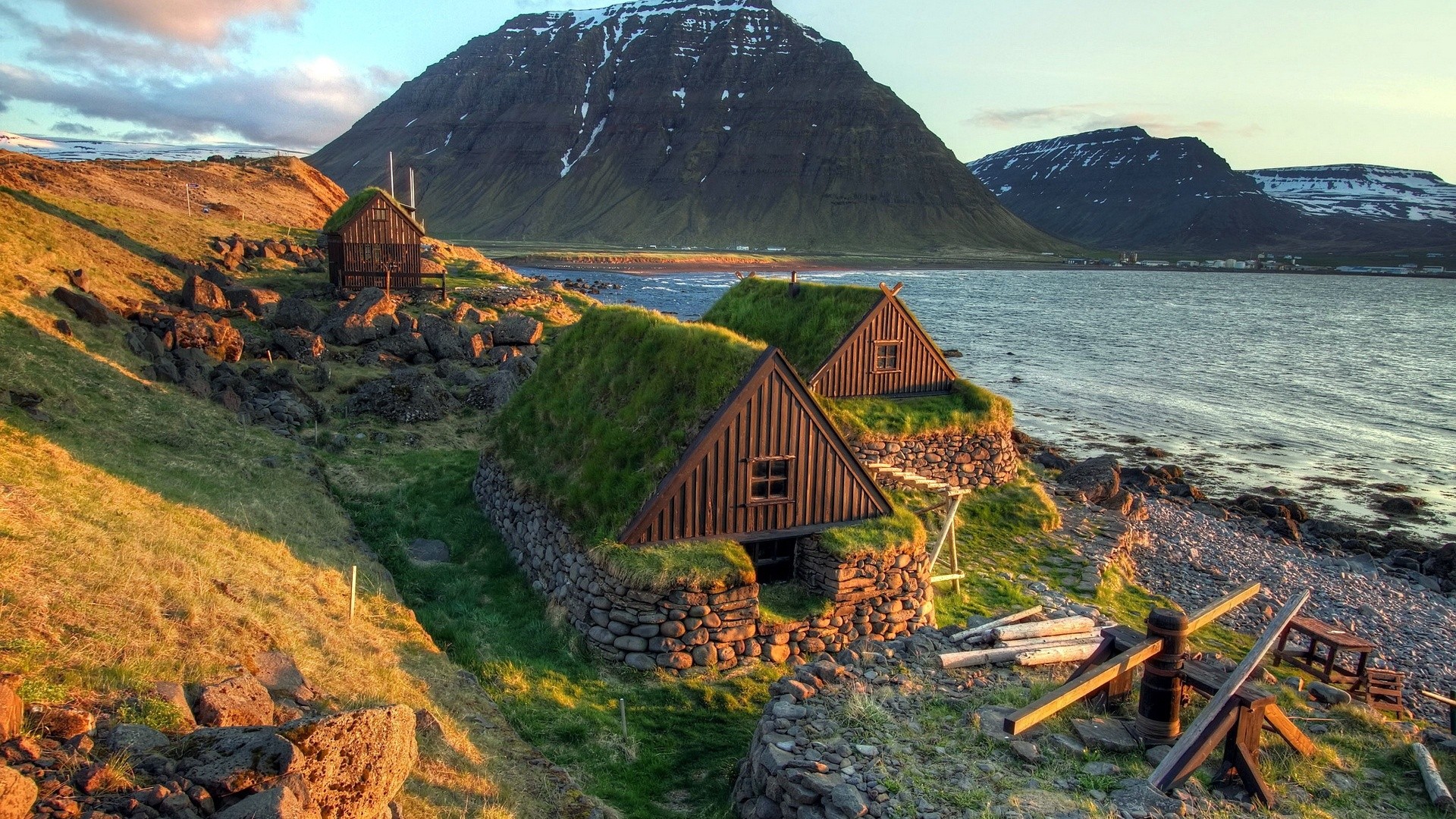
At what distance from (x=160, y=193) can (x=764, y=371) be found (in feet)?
184

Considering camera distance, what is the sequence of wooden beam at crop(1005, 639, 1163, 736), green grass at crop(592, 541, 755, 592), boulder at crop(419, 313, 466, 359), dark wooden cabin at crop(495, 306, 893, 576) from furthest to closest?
boulder at crop(419, 313, 466, 359) < dark wooden cabin at crop(495, 306, 893, 576) < green grass at crop(592, 541, 755, 592) < wooden beam at crop(1005, 639, 1163, 736)

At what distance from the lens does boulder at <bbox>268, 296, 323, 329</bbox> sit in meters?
37.4

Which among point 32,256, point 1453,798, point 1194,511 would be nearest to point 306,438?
point 32,256

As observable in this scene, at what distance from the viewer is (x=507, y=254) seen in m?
175

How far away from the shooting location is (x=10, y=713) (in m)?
6.89

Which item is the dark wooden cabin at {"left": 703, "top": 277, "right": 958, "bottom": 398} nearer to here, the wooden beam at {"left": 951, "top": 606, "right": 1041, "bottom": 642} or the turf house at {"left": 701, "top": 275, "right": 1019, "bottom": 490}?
the turf house at {"left": 701, "top": 275, "right": 1019, "bottom": 490}

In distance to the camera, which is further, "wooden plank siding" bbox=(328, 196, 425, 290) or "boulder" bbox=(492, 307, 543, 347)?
"wooden plank siding" bbox=(328, 196, 425, 290)

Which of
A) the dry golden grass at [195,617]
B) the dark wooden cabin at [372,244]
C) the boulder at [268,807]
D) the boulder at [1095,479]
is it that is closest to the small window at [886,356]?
the boulder at [1095,479]

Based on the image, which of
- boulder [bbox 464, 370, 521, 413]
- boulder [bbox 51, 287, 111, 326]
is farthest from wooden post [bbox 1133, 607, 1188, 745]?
boulder [bbox 51, 287, 111, 326]

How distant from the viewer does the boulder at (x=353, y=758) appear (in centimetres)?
755

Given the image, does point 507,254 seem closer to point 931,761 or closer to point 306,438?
point 306,438

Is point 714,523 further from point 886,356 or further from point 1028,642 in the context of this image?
point 886,356

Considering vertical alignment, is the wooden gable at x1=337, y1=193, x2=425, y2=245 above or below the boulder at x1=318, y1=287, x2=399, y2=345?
above

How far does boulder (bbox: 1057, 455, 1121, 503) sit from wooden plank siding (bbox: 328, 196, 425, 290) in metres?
35.6
